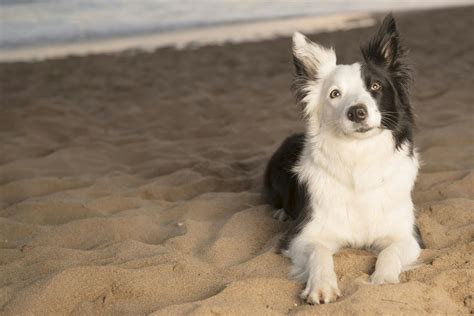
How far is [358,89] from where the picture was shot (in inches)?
149

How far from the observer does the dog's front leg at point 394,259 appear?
10.6 feet

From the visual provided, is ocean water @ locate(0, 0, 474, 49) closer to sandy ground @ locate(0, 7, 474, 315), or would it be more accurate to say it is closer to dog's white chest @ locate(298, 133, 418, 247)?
sandy ground @ locate(0, 7, 474, 315)

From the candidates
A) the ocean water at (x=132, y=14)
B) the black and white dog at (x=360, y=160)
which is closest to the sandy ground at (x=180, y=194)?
the black and white dog at (x=360, y=160)

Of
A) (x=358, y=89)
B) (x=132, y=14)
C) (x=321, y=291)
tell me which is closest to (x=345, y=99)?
(x=358, y=89)

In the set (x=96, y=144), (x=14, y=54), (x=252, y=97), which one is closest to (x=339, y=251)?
(x=96, y=144)

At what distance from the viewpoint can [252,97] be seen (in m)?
9.05

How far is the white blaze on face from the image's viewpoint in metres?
3.61

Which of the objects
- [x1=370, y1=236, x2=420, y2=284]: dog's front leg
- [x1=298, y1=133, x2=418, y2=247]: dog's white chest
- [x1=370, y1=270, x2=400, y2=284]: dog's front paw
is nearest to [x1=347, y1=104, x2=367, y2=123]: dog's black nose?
[x1=298, y1=133, x2=418, y2=247]: dog's white chest

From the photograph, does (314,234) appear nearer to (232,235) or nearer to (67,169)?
(232,235)

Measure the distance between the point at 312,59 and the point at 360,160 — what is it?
74cm

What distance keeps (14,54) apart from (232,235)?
11173 millimetres

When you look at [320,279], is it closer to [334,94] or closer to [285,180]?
[334,94]

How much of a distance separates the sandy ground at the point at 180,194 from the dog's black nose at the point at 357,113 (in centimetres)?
78

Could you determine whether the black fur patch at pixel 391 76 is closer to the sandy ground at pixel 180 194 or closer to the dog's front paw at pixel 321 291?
the sandy ground at pixel 180 194
